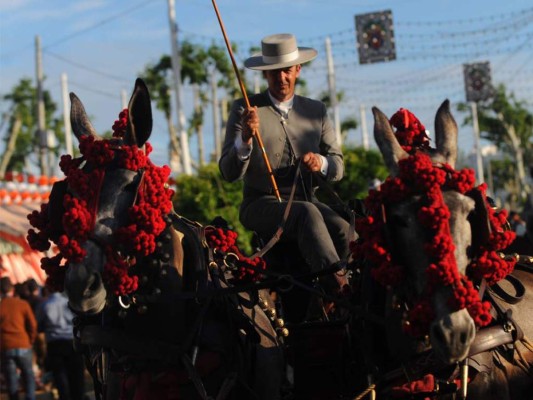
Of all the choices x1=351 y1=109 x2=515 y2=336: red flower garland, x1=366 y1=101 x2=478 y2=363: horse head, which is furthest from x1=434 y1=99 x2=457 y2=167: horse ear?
x1=351 y1=109 x2=515 y2=336: red flower garland

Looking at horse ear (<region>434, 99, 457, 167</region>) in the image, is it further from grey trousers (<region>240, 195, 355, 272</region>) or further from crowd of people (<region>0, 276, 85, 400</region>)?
crowd of people (<region>0, 276, 85, 400</region>)

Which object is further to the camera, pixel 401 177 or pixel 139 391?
pixel 139 391

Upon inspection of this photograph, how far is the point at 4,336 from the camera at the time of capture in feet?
48.0

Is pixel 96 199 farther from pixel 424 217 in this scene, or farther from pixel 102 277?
pixel 424 217

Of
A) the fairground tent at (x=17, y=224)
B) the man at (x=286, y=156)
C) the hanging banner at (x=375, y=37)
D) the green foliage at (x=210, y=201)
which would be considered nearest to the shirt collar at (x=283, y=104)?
the man at (x=286, y=156)

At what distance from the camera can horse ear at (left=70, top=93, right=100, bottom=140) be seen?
18.9 ft

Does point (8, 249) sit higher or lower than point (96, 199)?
lower

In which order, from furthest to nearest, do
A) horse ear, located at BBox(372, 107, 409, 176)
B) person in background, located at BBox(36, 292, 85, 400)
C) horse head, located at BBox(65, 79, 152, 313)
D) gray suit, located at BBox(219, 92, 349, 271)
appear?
person in background, located at BBox(36, 292, 85, 400), gray suit, located at BBox(219, 92, 349, 271), horse ear, located at BBox(372, 107, 409, 176), horse head, located at BBox(65, 79, 152, 313)

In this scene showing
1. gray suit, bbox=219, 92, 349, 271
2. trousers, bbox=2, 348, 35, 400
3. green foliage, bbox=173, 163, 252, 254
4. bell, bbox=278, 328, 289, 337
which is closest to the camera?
bell, bbox=278, 328, 289, 337

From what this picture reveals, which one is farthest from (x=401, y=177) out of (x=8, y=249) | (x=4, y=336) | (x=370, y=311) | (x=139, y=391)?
(x=8, y=249)

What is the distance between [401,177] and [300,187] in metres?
2.11

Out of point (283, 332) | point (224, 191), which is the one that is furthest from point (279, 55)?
point (224, 191)

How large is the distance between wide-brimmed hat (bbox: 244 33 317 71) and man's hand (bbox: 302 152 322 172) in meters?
0.69

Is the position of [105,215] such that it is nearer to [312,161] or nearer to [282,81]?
[312,161]
